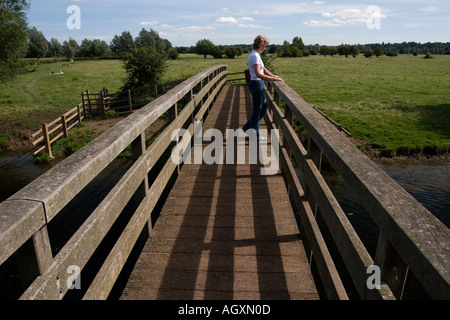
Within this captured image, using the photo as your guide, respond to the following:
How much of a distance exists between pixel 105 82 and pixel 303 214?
37.2m

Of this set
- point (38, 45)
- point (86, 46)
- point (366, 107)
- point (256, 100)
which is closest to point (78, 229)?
point (256, 100)

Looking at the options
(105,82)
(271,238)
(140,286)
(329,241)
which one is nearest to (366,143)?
(329,241)

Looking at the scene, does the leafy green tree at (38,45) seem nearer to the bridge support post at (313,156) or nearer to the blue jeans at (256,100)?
the blue jeans at (256,100)

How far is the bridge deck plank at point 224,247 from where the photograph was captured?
2633 mm

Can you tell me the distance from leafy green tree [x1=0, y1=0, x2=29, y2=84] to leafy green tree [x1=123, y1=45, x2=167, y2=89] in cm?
711

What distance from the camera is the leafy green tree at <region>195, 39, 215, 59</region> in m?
95.4

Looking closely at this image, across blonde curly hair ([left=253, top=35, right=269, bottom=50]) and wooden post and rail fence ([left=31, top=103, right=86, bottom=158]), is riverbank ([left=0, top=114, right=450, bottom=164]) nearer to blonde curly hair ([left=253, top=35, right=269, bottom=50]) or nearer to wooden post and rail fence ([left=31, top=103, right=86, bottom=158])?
wooden post and rail fence ([left=31, top=103, right=86, bottom=158])

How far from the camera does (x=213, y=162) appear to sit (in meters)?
5.49

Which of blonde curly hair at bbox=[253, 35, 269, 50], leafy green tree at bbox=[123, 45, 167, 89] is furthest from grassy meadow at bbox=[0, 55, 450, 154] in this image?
blonde curly hair at bbox=[253, 35, 269, 50]

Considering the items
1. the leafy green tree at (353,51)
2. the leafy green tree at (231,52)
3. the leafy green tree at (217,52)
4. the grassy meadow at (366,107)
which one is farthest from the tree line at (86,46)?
the grassy meadow at (366,107)

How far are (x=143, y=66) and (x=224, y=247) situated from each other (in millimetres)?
24043

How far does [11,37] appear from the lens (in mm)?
23531

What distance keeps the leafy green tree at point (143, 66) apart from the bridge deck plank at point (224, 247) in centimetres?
2233
